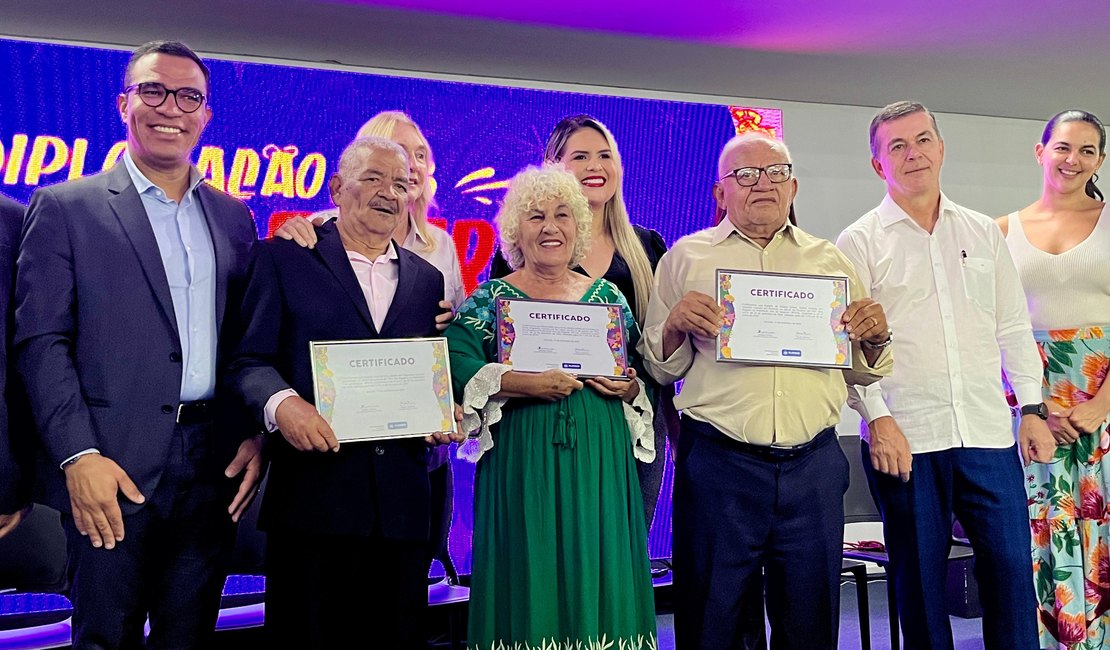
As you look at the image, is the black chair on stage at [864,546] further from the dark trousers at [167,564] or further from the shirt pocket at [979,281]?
the dark trousers at [167,564]

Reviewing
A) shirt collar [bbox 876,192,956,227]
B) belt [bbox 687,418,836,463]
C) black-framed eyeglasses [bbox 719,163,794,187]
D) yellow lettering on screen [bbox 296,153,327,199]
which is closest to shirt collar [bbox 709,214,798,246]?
black-framed eyeglasses [bbox 719,163,794,187]

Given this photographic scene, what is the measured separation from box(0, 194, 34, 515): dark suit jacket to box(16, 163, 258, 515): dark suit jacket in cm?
6

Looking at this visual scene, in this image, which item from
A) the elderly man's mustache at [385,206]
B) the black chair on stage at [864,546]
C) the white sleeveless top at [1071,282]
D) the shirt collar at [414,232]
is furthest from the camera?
the black chair on stage at [864,546]

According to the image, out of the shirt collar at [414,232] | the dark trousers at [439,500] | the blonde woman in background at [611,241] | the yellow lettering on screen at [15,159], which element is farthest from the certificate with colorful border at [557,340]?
the yellow lettering on screen at [15,159]

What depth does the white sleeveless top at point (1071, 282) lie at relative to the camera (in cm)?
356

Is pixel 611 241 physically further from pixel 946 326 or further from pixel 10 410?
pixel 10 410

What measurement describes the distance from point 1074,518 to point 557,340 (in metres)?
2.08

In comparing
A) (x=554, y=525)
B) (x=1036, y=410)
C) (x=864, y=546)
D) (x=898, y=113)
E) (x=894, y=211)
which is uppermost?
(x=898, y=113)

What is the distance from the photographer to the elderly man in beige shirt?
9.14 ft

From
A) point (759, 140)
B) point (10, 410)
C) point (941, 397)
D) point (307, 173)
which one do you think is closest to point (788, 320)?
point (759, 140)

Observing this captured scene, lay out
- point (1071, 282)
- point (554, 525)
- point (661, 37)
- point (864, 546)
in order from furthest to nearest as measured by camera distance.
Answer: point (661, 37), point (864, 546), point (1071, 282), point (554, 525)

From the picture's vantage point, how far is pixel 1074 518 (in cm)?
352

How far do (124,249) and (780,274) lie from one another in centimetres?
175

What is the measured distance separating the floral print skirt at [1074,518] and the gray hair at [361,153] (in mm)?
2476
